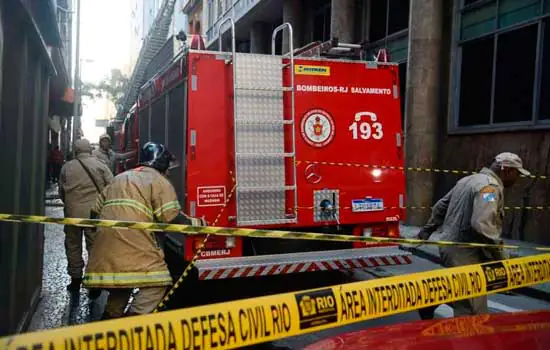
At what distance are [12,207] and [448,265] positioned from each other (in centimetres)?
348

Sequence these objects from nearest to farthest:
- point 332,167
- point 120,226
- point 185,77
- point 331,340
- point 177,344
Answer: point 177,344 < point 331,340 < point 120,226 < point 185,77 < point 332,167

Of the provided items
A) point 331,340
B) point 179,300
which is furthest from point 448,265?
point 179,300

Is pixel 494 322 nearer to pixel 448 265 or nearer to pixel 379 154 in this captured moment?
pixel 448 265

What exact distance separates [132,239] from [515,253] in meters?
6.85

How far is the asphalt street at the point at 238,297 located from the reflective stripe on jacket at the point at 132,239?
4.84 feet

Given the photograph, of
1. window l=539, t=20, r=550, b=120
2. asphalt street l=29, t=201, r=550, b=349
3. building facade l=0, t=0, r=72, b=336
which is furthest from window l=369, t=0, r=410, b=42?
building facade l=0, t=0, r=72, b=336

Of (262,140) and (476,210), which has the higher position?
(262,140)

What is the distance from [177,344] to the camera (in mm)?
2121

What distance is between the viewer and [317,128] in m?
5.98

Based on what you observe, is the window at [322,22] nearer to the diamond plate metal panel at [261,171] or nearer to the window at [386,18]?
the window at [386,18]

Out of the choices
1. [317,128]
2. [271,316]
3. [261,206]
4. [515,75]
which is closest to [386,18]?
[515,75]

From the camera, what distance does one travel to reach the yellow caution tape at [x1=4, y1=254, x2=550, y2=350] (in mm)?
1950

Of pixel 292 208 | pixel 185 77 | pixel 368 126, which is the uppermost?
pixel 185 77

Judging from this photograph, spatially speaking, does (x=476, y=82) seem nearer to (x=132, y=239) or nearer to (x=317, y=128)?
(x=317, y=128)
